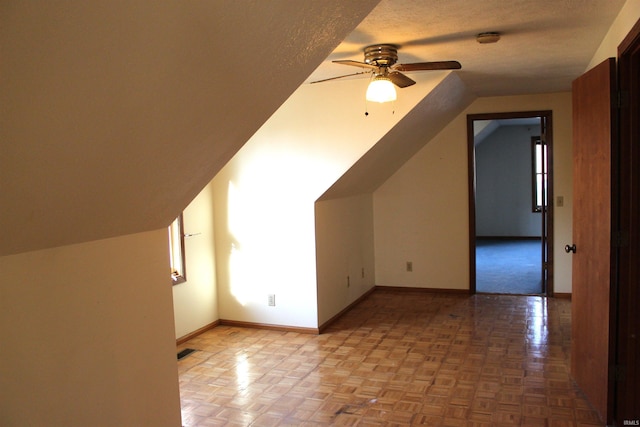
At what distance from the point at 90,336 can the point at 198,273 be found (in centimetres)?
260

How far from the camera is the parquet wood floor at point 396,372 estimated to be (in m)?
2.85

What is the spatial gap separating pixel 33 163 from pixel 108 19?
471 mm

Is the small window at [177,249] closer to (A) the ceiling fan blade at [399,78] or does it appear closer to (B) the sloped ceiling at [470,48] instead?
(B) the sloped ceiling at [470,48]

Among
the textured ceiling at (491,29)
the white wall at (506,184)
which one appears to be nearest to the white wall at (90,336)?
the textured ceiling at (491,29)

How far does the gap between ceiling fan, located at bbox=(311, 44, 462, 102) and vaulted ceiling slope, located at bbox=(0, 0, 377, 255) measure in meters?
1.04

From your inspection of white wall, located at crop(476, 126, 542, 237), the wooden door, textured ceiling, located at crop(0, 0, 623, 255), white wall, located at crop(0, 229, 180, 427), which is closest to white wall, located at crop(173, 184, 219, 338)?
white wall, located at crop(0, 229, 180, 427)

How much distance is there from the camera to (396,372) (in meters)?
3.47

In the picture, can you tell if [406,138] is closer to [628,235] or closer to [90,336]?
[628,235]

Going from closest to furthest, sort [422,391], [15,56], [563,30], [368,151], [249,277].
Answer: [15,56]
[563,30]
[422,391]
[368,151]
[249,277]

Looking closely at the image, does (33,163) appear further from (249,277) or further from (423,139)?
(423,139)

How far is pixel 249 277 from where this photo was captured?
4.61 metres

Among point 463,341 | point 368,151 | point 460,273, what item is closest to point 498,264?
point 460,273

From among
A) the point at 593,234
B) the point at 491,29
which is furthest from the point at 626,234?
the point at 491,29

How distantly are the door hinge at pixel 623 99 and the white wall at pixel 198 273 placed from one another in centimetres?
314
